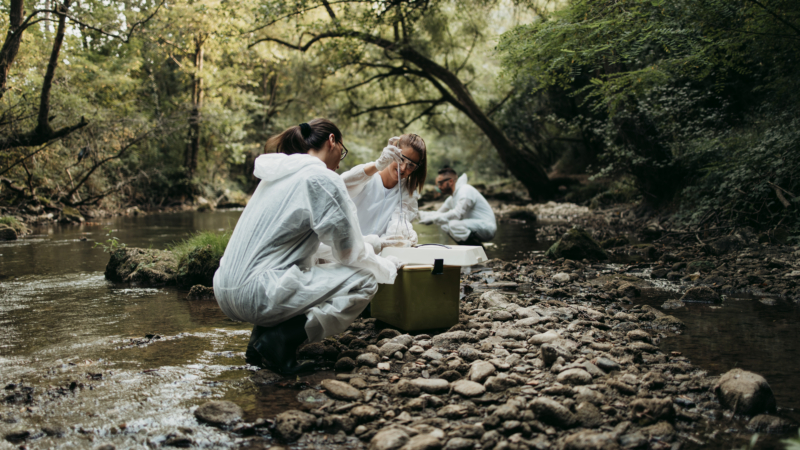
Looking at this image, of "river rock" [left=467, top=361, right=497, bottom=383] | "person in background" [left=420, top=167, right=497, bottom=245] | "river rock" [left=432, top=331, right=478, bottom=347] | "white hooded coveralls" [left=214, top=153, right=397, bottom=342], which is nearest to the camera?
"river rock" [left=467, top=361, right=497, bottom=383]

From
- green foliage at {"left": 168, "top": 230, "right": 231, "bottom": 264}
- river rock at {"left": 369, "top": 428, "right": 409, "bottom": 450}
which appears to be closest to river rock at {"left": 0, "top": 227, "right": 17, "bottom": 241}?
green foliage at {"left": 168, "top": 230, "right": 231, "bottom": 264}

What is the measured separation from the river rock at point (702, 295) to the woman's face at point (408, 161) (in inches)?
101

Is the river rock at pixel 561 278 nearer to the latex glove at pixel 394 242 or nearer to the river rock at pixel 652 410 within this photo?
the latex glove at pixel 394 242

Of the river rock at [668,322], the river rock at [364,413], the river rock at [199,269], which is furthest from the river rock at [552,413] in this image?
the river rock at [199,269]

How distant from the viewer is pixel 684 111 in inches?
377

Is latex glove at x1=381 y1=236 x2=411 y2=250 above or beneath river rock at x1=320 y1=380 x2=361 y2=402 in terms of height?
above

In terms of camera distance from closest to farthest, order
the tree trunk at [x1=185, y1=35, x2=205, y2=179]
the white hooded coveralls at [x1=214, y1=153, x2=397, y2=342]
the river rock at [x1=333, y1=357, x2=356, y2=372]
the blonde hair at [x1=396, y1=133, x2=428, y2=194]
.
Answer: the white hooded coveralls at [x1=214, y1=153, x2=397, y2=342]
the river rock at [x1=333, y1=357, x2=356, y2=372]
the blonde hair at [x1=396, y1=133, x2=428, y2=194]
the tree trunk at [x1=185, y1=35, x2=205, y2=179]

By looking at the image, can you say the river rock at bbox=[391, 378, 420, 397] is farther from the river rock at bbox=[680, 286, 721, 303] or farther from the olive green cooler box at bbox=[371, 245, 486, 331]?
the river rock at bbox=[680, 286, 721, 303]

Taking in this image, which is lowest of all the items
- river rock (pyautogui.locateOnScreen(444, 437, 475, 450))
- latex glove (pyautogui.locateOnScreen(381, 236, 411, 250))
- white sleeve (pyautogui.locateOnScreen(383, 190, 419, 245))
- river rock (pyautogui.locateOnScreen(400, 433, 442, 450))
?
river rock (pyautogui.locateOnScreen(444, 437, 475, 450))

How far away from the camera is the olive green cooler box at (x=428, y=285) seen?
3.41 m

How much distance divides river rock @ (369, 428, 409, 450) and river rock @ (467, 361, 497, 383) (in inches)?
27.0

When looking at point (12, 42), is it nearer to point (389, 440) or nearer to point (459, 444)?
point (389, 440)

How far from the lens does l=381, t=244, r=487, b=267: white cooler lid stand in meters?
3.41

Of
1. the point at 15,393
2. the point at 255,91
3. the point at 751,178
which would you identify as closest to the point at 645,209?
the point at 751,178
